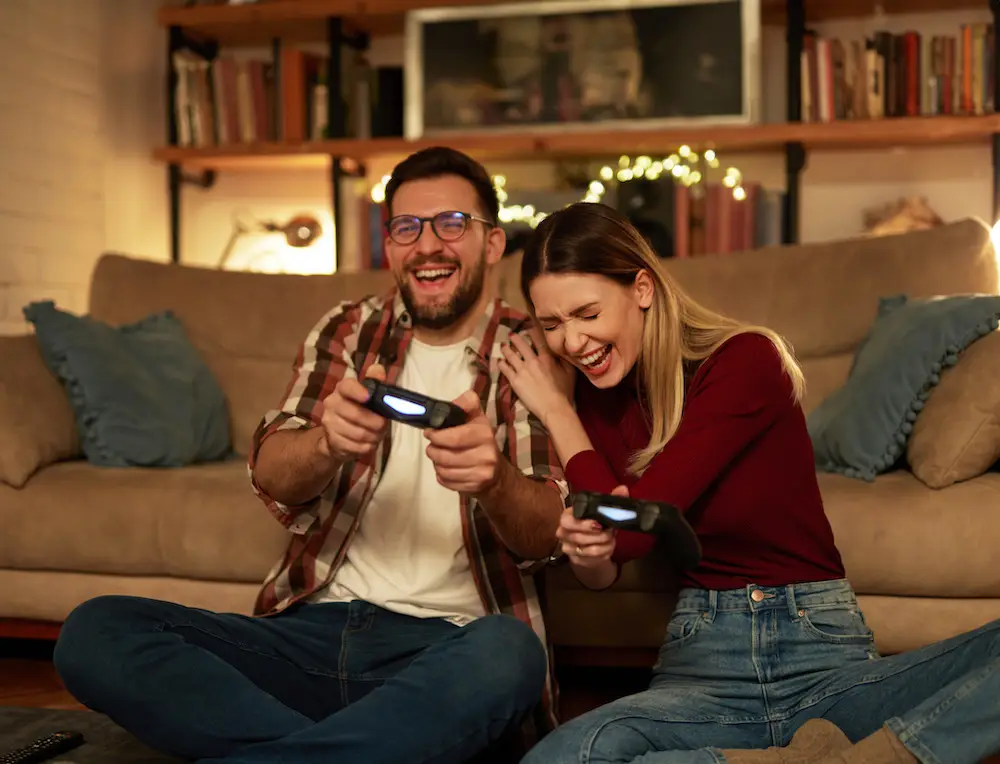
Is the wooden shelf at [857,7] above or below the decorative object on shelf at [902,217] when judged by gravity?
above

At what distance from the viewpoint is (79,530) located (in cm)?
201

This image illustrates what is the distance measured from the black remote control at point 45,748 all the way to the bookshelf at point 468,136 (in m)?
2.28

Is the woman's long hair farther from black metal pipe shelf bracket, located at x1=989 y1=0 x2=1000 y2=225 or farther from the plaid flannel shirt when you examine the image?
black metal pipe shelf bracket, located at x1=989 y1=0 x2=1000 y2=225

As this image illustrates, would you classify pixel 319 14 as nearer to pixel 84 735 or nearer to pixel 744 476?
pixel 84 735

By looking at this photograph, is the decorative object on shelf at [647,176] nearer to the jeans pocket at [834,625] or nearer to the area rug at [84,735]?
the area rug at [84,735]

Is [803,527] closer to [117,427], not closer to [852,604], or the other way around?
[852,604]

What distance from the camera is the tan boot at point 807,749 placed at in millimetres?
1157

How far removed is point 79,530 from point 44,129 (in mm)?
1752

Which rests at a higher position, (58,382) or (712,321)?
(712,321)

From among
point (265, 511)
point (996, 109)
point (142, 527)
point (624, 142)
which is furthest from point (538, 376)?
point (996, 109)

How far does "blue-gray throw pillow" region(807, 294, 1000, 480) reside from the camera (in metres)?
1.91

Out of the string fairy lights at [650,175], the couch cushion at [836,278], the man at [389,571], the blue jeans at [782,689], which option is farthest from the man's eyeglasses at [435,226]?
the string fairy lights at [650,175]

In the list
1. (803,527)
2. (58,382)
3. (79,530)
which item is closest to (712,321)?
(803,527)

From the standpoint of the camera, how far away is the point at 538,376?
1501mm
